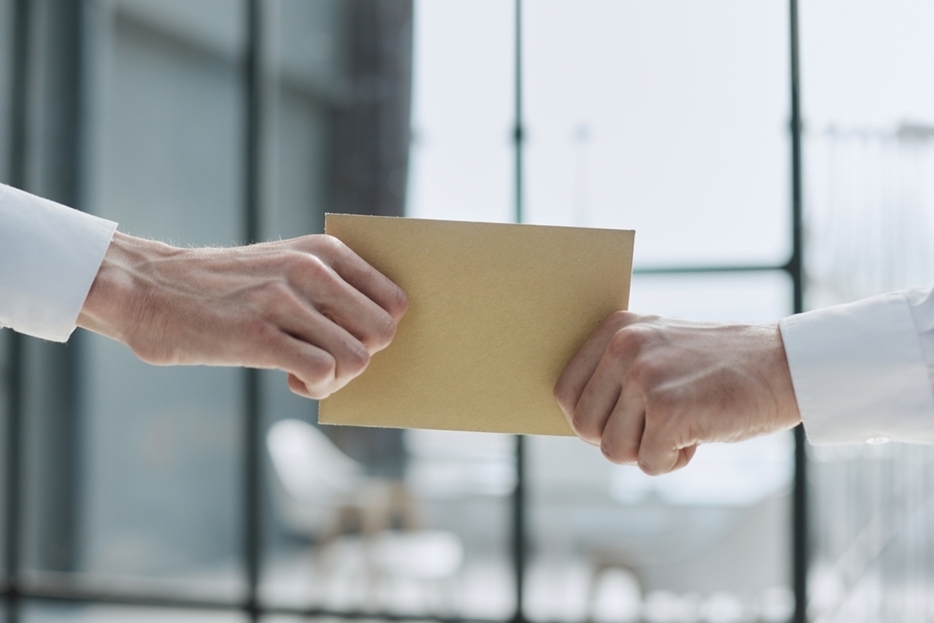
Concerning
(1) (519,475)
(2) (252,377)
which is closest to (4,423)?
(2) (252,377)

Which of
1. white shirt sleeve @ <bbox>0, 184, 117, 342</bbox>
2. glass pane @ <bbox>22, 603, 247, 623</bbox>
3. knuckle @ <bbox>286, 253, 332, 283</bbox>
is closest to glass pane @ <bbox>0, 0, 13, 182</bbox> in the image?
glass pane @ <bbox>22, 603, 247, 623</bbox>

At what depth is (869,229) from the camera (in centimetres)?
225

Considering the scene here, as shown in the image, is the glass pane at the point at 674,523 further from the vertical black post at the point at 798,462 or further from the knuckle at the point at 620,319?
the knuckle at the point at 620,319

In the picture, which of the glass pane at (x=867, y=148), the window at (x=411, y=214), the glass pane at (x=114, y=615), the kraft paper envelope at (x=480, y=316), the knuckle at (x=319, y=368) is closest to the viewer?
the knuckle at (x=319, y=368)

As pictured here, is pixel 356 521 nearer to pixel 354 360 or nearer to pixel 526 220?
pixel 526 220

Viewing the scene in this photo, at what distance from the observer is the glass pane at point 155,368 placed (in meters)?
3.30

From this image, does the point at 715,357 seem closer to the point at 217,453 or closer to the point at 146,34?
the point at 217,453

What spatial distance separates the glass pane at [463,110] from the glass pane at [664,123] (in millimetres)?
95

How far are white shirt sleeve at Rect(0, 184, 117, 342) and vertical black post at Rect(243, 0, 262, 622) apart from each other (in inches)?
59.5

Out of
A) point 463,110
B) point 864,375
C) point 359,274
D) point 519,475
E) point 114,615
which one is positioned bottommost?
point 114,615

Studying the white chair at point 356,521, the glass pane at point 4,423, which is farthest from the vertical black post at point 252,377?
the glass pane at point 4,423

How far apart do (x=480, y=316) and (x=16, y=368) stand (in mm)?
2364

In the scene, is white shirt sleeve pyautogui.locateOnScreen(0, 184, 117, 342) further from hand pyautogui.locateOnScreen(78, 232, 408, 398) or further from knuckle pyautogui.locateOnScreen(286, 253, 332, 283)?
knuckle pyautogui.locateOnScreen(286, 253, 332, 283)

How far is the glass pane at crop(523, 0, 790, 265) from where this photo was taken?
88.4 inches
